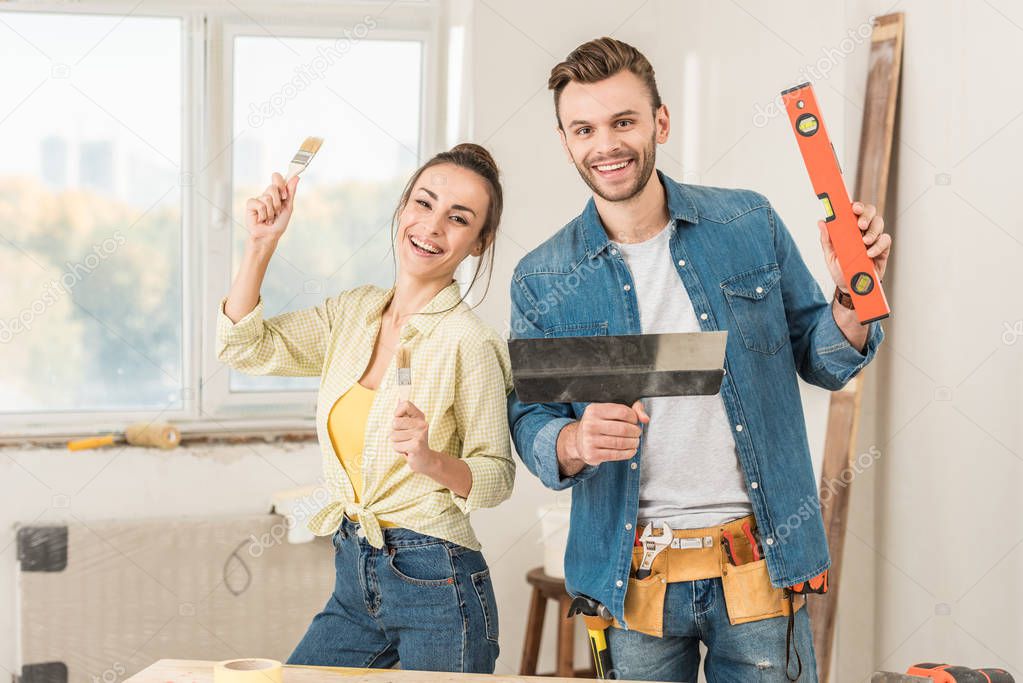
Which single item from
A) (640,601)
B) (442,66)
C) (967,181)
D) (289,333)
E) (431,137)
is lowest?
(640,601)

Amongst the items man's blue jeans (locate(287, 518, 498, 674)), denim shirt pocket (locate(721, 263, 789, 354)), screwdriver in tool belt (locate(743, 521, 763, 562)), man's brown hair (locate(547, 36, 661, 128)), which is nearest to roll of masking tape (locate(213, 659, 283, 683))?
man's blue jeans (locate(287, 518, 498, 674))

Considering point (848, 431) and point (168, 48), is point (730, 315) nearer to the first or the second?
point (848, 431)

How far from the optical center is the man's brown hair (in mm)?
1609

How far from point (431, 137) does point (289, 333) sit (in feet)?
5.76

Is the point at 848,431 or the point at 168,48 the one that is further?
the point at 168,48

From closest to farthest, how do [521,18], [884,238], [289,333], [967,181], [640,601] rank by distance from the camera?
1. [884,238]
2. [640,601]
3. [289,333]
4. [967,181]
5. [521,18]

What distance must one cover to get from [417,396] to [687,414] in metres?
0.44

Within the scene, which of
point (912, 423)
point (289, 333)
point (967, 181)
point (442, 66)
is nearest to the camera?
point (289, 333)

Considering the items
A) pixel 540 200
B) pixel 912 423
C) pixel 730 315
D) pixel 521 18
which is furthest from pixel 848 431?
pixel 521 18

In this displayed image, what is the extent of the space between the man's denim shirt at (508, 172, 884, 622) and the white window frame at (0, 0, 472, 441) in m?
1.61

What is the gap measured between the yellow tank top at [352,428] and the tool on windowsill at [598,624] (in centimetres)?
34

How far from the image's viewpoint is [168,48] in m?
3.18

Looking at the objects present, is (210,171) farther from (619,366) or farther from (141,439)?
(619,366)

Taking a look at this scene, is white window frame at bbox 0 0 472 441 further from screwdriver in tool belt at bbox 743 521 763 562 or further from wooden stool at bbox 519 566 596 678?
screwdriver in tool belt at bbox 743 521 763 562
